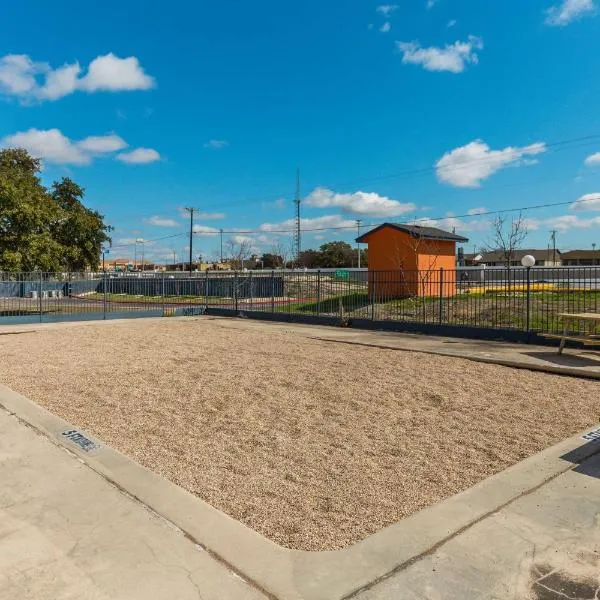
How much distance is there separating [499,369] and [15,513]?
8056 millimetres

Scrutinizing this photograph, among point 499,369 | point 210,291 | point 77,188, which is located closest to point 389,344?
point 499,369

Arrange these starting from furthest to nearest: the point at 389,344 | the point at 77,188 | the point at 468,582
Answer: the point at 77,188, the point at 389,344, the point at 468,582

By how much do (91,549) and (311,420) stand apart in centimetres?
321

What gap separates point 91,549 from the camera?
3.04 metres

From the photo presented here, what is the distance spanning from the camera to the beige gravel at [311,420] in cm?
385

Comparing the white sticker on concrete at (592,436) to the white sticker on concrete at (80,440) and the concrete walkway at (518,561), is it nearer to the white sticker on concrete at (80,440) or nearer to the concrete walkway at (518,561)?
the concrete walkway at (518,561)

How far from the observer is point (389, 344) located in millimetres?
12438

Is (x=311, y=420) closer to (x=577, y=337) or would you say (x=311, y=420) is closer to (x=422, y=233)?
(x=577, y=337)

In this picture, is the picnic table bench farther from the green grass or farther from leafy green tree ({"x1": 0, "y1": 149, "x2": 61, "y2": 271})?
leafy green tree ({"x1": 0, "y1": 149, "x2": 61, "y2": 271})

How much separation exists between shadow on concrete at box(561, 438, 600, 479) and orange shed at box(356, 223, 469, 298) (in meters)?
15.3

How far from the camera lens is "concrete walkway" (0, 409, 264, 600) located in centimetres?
265

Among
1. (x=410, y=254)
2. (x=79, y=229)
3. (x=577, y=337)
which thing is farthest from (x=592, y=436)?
(x=79, y=229)

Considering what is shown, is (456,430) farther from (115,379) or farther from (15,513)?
(115,379)

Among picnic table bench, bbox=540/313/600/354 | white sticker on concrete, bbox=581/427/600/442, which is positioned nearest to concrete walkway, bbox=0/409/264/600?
white sticker on concrete, bbox=581/427/600/442
